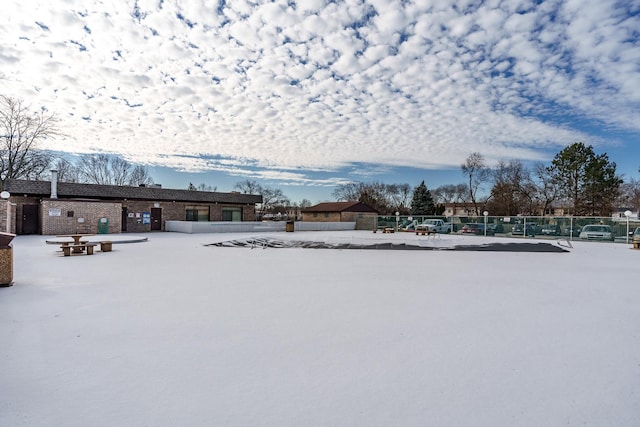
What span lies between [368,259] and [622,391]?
1019 centimetres

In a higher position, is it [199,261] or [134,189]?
[134,189]

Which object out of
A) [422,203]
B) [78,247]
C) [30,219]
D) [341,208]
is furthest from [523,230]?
[30,219]

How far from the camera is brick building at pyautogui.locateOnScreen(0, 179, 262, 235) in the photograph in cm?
2461

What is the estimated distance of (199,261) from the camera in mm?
12336

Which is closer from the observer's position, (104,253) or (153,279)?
(153,279)

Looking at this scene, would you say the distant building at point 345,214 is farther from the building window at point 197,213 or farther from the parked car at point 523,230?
the building window at point 197,213

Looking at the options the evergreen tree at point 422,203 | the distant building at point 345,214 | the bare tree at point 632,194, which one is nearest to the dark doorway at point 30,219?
the distant building at point 345,214

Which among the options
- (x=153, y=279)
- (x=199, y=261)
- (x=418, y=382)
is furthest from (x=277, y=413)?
(x=199, y=261)

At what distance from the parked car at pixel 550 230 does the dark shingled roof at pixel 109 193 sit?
88.7ft

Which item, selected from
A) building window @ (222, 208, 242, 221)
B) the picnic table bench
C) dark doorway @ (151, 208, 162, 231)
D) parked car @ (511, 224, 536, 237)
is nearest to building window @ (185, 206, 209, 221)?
building window @ (222, 208, 242, 221)

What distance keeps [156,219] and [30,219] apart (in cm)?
863

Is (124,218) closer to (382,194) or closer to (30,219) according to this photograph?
(30,219)

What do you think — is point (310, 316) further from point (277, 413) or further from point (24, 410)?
point (24, 410)

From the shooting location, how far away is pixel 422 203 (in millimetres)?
54781
